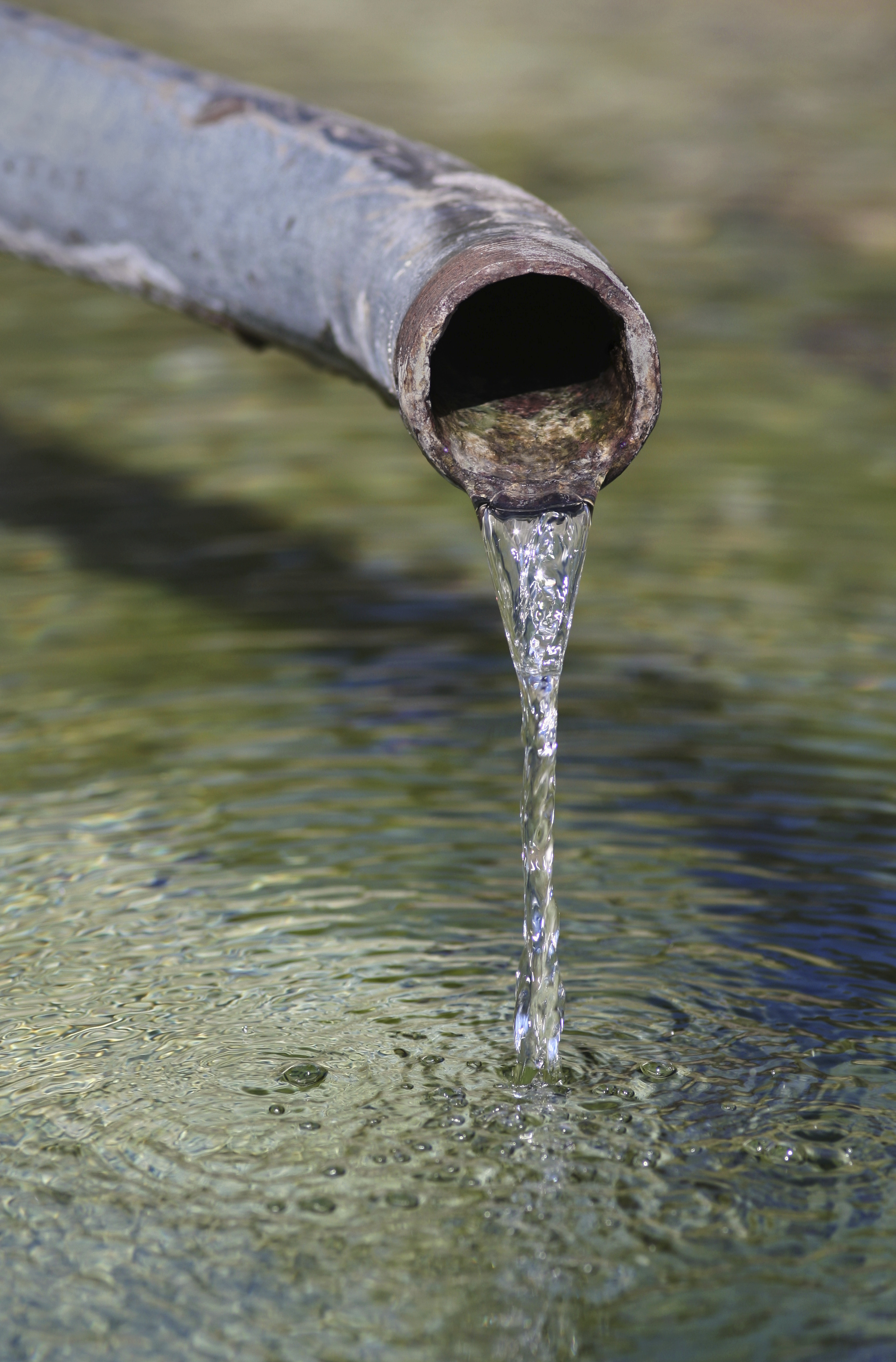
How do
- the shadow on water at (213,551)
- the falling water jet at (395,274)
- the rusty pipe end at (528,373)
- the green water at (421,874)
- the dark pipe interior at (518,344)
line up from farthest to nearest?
the shadow on water at (213,551) < the dark pipe interior at (518,344) < the falling water jet at (395,274) < the rusty pipe end at (528,373) < the green water at (421,874)

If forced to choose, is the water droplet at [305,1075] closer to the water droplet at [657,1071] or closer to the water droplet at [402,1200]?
the water droplet at [402,1200]

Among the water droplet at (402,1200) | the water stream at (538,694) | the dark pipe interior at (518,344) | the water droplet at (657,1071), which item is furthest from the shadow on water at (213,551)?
the water droplet at (402,1200)

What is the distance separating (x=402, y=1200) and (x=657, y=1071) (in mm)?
382

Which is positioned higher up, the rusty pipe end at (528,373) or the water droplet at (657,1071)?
the rusty pipe end at (528,373)

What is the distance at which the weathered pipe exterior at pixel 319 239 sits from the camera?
2002 mm

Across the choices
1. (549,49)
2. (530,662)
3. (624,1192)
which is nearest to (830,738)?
(530,662)

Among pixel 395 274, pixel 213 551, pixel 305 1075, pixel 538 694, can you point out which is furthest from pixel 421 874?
pixel 213 551

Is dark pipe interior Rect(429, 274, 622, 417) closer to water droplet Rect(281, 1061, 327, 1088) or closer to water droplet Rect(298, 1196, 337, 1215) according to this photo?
water droplet Rect(281, 1061, 327, 1088)

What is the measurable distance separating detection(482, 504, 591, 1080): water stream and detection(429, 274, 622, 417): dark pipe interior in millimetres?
161

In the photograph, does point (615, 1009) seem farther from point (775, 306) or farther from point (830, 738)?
point (775, 306)

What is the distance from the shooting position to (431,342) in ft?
6.36

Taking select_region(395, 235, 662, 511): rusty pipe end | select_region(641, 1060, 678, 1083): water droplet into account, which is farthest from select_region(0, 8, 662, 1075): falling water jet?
select_region(641, 1060, 678, 1083): water droplet

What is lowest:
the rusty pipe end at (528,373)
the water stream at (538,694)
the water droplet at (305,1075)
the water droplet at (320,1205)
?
the water droplet at (320,1205)

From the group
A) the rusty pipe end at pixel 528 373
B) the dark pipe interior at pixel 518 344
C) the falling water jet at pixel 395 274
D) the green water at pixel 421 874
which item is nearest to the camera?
the green water at pixel 421 874
